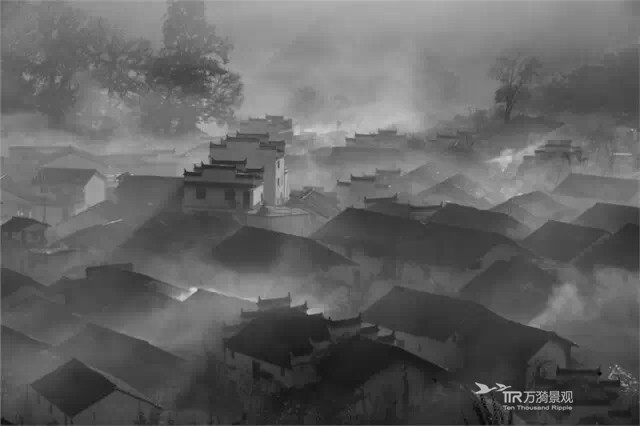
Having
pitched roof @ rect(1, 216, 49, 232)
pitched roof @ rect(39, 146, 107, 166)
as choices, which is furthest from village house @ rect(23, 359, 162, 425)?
pitched roof @ rect(39, 146, 107, 166)

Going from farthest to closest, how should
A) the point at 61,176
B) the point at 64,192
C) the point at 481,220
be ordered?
1. the point at 61,176
2. the point at 64,192
3. the point at 481,220

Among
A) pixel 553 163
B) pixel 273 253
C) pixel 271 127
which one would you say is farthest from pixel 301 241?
pixel 271 127

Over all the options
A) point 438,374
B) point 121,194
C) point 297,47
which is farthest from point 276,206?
Result: point 297,47

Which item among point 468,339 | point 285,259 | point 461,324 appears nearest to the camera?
point 468,339

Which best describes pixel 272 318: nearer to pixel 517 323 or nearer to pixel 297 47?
pixel 517 323

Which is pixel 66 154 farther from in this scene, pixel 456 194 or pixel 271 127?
pixel 456 194

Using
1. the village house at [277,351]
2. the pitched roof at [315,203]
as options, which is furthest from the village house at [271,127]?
the village house at [277,351]
